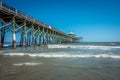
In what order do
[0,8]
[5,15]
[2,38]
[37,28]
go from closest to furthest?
[0,8]
[5,15]
[2,38]
[37,28]

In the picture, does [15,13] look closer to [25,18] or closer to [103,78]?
[25,18]

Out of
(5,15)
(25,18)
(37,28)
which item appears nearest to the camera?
(5,15)

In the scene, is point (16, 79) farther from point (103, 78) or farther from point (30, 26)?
point (30, 26)

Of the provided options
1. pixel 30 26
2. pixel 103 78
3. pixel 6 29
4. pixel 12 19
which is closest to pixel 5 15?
pixel 12 19

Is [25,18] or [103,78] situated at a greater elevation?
[25,18]

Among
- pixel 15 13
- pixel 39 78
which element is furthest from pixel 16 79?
pixel 15 13

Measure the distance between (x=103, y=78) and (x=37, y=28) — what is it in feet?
84.2

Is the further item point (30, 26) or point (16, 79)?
point (30, 26)

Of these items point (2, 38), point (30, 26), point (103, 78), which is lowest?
point (103, 78)

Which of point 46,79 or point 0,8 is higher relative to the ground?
point 0,8

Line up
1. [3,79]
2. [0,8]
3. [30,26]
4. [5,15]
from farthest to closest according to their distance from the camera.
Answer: [30,26]
[5,15]
[0,8]
[3,79]

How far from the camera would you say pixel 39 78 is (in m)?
4.84

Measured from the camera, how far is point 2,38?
19594 mm

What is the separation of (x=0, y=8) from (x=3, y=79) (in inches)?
503
